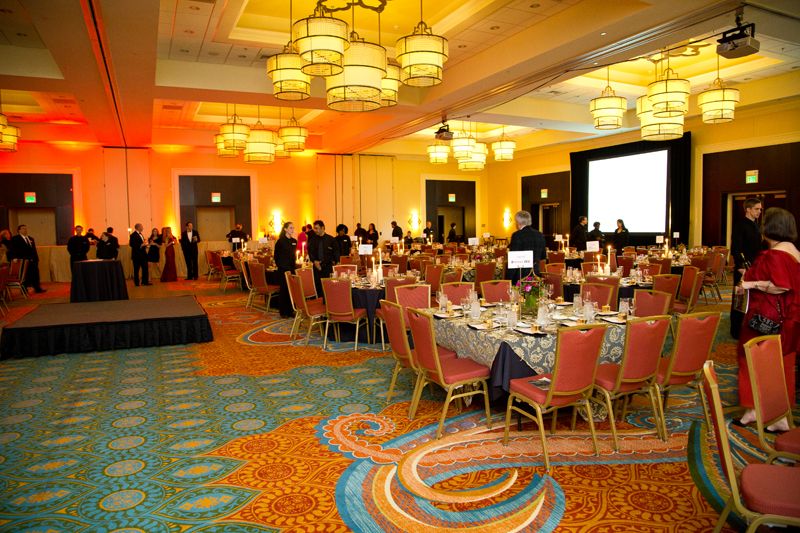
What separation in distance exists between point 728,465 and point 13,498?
3932mm

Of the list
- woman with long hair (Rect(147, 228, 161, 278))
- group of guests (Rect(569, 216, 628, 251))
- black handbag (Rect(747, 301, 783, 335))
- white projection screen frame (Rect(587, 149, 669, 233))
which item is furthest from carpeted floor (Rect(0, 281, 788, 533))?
white projection screen frame (Rect(587, 149, 669, 233))

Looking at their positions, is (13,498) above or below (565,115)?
below

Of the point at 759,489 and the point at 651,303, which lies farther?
the point at 651,303

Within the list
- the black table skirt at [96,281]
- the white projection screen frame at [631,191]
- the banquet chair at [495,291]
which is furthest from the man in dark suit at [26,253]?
the white projection screen frame at [631,191]

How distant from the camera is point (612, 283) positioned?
704 cm

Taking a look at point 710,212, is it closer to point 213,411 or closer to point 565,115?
point 565,115

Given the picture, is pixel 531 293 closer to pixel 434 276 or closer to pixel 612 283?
pixel 612 283

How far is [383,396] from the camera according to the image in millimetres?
5207

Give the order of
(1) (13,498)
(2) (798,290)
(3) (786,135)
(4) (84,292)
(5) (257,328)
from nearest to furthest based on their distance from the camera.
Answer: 1. (1) (13,498)
2. (2) (798,290)
3. (5) (257,328)
4. (4) (84,292)
5. (3) (786,135)

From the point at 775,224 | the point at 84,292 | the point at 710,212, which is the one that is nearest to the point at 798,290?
the point at 775,224

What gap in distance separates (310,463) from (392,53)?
800cm

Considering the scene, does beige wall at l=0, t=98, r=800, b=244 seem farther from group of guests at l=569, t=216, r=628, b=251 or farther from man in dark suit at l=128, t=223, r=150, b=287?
man in dark suit at l=128, t=223, r=150, b=287

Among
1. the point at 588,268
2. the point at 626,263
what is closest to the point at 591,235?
the point at 626,263

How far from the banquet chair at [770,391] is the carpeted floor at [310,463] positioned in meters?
0.40
